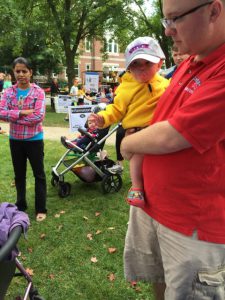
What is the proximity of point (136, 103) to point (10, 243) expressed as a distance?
1572 millimetres

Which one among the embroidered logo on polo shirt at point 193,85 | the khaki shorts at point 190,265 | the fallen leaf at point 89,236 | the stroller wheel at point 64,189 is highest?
the embroidered logo on polo shirt at point 193,85

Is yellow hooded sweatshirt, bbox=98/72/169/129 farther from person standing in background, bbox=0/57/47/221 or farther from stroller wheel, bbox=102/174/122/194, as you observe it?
stroller wheel, bbox=102/174/122/194

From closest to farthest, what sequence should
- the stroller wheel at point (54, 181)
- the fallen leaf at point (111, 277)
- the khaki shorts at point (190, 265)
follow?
the khaki shorts at point (190, 265), the fallen leaf at point (111, 277), the stroller wheel at point (54, 181)

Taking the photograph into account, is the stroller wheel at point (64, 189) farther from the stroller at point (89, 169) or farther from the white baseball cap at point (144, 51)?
the white baseball cap at point (144, 51)

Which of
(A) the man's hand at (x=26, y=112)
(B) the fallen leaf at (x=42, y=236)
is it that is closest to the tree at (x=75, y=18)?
(A) the man's hand at (x=26, y=112)

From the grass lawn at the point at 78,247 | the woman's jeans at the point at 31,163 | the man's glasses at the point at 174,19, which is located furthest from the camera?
the woman's jeans at the point at 31,163

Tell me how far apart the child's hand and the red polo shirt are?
3.31 ft

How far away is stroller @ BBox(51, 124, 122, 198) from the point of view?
17.5 feet

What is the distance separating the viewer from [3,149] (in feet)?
28.1

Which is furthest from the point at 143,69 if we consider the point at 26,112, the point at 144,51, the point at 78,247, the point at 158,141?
the point at 78,247

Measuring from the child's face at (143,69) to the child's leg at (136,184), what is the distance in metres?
0.93

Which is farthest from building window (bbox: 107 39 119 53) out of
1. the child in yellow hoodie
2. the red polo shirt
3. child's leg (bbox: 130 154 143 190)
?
the red polo shirt

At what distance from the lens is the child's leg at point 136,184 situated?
1.97 m

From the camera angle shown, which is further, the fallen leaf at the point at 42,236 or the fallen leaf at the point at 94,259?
the fallen leaf at the point at 42,236
